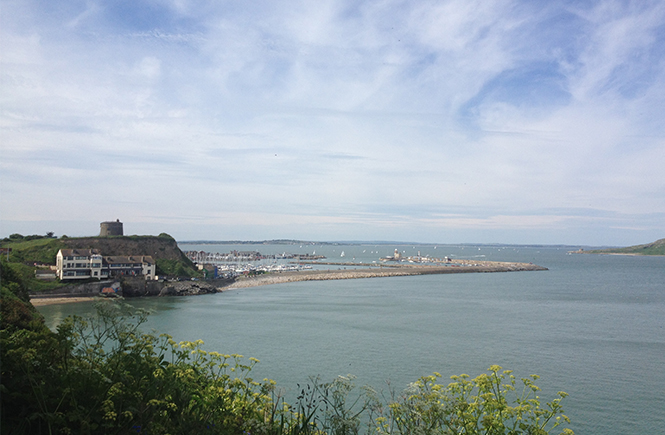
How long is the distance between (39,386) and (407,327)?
2347 centimetres

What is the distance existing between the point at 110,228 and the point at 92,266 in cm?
1777

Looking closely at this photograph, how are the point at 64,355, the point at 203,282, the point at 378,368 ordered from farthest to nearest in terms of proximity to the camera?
the point at 203,282, the point at 378,368, the point at 64,355

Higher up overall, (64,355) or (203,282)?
(64,355)

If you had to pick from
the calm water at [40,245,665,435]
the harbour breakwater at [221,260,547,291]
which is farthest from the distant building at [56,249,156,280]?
the harbour breakwater at [221,260,547,291]

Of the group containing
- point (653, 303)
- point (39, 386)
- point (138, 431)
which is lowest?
point (653, 303)

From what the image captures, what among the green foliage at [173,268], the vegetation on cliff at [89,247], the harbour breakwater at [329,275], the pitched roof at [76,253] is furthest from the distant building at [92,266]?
the harbour breakwater at [329,275]

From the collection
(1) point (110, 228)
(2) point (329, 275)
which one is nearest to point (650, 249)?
(2) point (329, 275)

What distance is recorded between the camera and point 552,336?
23.2m

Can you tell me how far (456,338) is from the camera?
22.2 metres

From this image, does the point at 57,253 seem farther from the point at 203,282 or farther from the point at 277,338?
the point at 277,338

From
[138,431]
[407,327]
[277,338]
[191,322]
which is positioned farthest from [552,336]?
[138,431]

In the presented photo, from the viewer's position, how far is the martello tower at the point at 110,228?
56.2 metres

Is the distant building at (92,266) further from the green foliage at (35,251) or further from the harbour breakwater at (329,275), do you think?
the harbour breakwater at (329,275)

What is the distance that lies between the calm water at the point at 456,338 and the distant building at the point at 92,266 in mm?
5770
